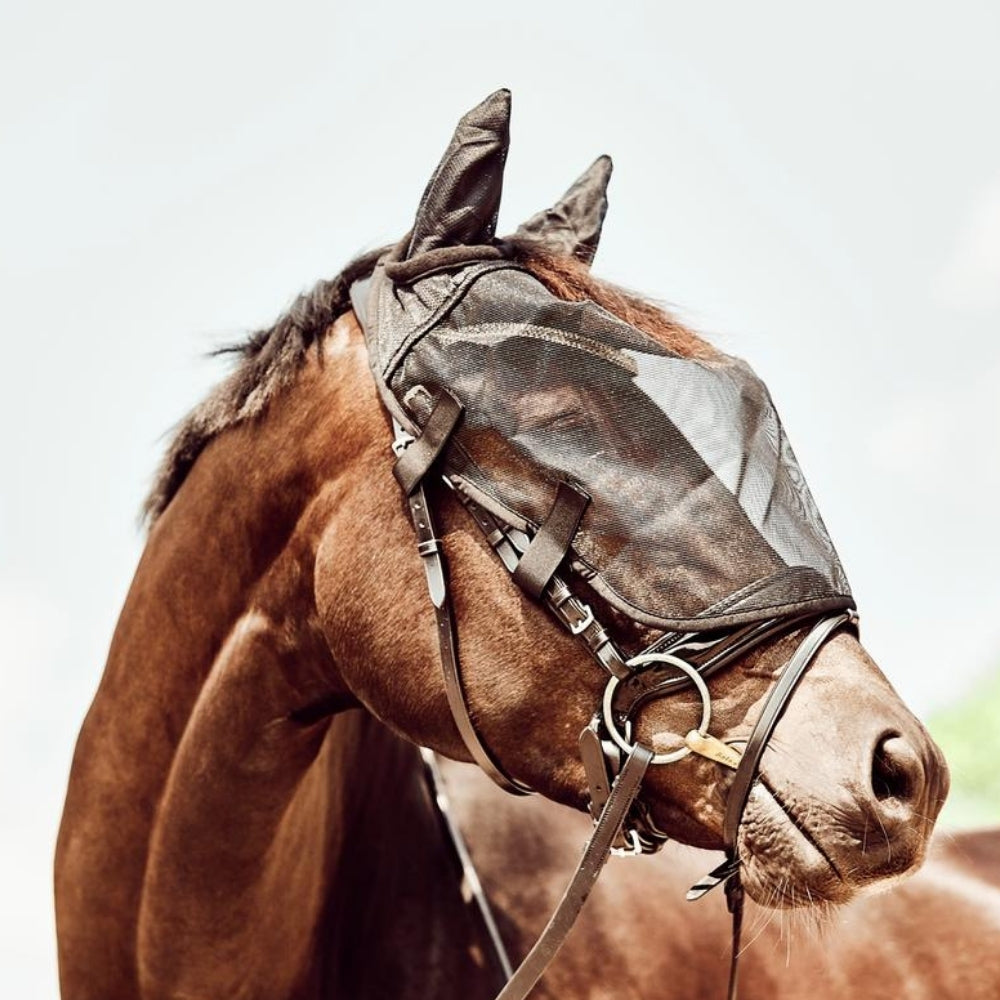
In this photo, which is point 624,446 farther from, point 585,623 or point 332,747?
point 332,747

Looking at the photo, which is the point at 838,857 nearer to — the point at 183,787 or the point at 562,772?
the point at 562,772

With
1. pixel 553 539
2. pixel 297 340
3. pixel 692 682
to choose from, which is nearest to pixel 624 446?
pixel 553 539

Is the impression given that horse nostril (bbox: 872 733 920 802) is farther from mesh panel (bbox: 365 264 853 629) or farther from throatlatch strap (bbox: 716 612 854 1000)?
mesh panel (bbox: 365 264 853 629)

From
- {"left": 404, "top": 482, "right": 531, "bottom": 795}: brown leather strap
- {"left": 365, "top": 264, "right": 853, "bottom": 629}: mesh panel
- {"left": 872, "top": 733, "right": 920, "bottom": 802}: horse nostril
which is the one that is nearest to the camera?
A: {"left": 872, "top": 733, "right": 920, "bottom": 802}: horse nostril

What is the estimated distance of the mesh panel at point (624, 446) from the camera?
2189mm

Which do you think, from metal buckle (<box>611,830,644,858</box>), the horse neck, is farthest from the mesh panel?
metal buckle (<box>611,830,644,858</box>)

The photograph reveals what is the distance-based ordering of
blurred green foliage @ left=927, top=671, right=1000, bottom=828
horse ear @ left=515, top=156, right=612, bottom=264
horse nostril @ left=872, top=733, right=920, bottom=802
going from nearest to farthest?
1. horse nostril @ left=872, top=733, right=920, bottom=802
2. horse ear @ left=515, top=156, right=612, bottom=264
3. blurred green foliage @ left=927, top=671, right=1000, bottom=828

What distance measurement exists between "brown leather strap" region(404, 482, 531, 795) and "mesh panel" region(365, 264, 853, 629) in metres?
0.12

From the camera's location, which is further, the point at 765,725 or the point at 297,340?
the point at 297,340

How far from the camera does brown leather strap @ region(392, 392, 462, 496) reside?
7.97 feet

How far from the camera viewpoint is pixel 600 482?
2.29 m

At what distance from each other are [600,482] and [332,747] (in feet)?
4.60

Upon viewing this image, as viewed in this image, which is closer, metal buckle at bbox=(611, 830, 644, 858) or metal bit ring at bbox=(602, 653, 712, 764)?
metal bit ring at bbox=(602, 653, 712, 764)

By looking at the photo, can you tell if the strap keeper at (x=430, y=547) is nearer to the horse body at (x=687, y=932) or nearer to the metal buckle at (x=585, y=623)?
the metal buckle at (x=585, y=623)
